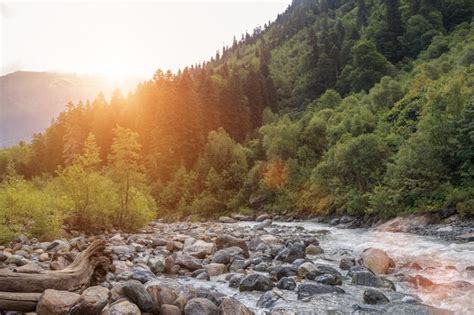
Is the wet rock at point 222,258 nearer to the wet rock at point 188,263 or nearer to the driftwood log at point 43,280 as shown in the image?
the wet rock at point 188,263

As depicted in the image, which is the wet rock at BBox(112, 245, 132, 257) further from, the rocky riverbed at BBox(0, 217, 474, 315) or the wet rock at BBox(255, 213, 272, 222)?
the wet rock at BBox(255, 213, 272, 222)

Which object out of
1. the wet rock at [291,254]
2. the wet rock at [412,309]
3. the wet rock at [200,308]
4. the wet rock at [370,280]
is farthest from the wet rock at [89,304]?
the wet rock at [291,254]

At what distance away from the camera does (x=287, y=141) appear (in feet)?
175

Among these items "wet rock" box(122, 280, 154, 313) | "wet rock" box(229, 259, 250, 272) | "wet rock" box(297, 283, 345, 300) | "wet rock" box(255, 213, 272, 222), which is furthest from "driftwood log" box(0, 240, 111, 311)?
"wet rock" box(255, 213, 272, 222)

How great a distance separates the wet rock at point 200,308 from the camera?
8.88 metres

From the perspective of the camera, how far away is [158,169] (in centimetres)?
6556

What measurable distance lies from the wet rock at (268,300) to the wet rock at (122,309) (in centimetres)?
353

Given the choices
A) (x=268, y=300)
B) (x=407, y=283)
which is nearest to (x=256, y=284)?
(x=268, y=300)

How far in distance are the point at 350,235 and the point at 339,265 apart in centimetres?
1110

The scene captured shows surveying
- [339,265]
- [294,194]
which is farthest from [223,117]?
[339,265]

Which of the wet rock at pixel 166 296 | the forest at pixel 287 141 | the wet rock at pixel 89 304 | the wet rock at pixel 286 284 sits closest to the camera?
the wet rock at pixel 89 304

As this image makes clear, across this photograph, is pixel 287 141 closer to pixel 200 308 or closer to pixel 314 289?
pixel 314 289

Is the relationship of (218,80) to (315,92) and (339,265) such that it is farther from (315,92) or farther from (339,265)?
(339,265)

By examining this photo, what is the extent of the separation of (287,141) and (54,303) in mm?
46891
